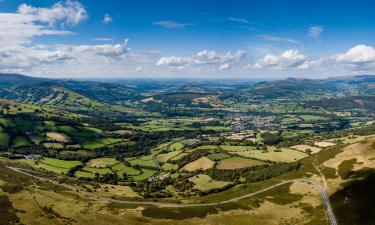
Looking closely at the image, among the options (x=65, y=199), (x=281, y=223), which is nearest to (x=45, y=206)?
(x=65, y=199)

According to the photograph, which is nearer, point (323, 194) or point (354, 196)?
point (354, 196)

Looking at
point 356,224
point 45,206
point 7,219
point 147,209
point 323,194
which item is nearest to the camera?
point 7,219

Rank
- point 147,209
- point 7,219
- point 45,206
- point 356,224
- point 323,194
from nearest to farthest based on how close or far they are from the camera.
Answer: point 7,219, point 356,224, point 45,206, point 147,209, point 323,194

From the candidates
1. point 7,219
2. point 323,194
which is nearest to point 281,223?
point 323,194

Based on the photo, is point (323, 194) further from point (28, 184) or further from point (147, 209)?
point (28, 184)

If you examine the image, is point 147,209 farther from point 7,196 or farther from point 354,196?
point 354,196

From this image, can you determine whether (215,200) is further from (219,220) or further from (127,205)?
(127,205)

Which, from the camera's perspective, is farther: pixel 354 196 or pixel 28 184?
pixel 28 184
